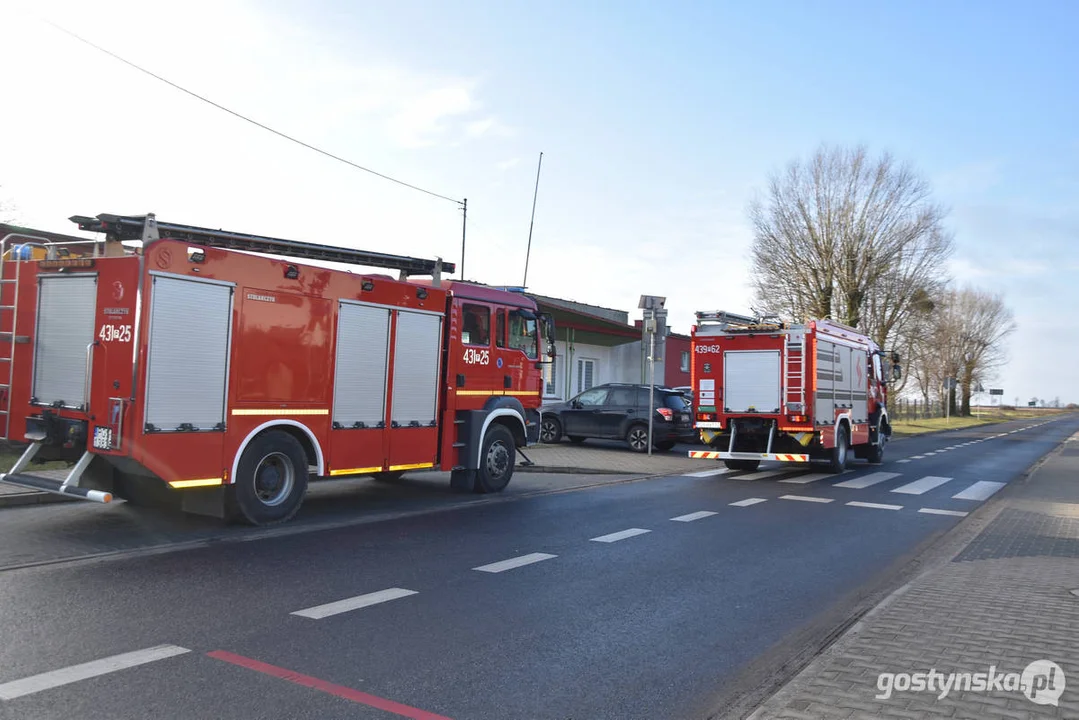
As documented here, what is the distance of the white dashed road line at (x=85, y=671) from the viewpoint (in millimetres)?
4188

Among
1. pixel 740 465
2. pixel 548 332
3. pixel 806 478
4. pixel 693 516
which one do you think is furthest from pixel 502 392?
pixel 740 465

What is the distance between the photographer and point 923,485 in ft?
50.1

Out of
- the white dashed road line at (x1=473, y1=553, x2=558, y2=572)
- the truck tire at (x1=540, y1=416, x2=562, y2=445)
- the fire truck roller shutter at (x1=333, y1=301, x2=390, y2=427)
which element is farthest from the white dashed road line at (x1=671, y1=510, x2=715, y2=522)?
the truck tire at (x1=540, y1=416, x2=562, y2=445)

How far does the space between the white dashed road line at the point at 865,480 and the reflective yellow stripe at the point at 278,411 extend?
9430 millimetres

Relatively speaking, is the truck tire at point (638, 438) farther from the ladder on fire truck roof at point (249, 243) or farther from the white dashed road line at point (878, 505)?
the ladder on fire truck roof at point (249, 243)

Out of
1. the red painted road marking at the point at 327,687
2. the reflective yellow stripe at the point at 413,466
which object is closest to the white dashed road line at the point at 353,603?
the red painted road marking at the point at 327,687

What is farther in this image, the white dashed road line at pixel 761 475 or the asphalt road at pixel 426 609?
the white dashed road line at pixel 761 475

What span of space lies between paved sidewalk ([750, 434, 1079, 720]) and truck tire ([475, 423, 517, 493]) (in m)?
6.07

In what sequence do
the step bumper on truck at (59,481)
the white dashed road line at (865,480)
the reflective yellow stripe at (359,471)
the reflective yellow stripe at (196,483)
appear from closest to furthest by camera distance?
the step bumper on truck at (59,481), the reflective yellow stripe at (196,483), the reflective yellow stripe at (359,471), the white dashed road line at (865,480)

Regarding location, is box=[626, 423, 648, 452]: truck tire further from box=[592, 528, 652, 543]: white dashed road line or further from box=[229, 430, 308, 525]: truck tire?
box=[229, 430, 308, 525]: truck tire

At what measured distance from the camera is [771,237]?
1502 inches

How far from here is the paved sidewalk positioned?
13.5 ft

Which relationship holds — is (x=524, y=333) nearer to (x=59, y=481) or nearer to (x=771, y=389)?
(x=771, y=389)

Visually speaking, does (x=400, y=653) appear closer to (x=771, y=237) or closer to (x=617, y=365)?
(x=617, y=365)
